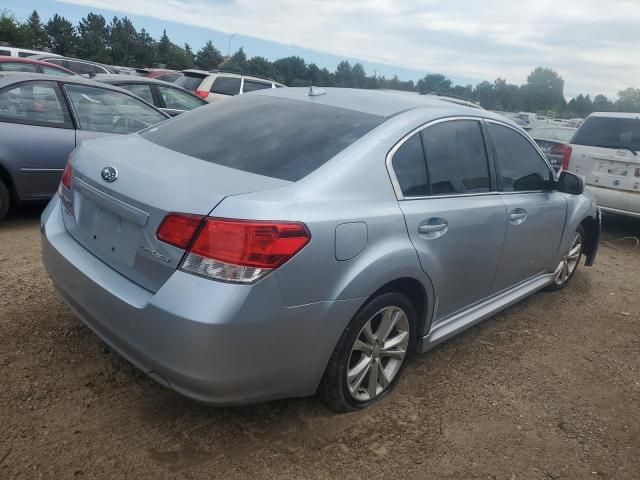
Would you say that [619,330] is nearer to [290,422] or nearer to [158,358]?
[290,422]

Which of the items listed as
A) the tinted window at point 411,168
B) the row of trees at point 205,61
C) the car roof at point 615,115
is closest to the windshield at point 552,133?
the car roof at point 615,115

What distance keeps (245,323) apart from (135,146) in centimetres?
129

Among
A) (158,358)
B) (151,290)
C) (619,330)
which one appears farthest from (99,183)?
(619,330)

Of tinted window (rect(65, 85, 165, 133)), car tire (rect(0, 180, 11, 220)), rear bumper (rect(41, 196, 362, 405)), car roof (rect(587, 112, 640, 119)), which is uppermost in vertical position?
car roof (rect(587, 112, 640, 119))

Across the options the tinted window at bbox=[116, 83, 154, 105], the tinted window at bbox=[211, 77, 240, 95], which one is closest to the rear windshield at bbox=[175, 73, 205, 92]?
the tinted window at bbox=[211, 77, 240, 95]

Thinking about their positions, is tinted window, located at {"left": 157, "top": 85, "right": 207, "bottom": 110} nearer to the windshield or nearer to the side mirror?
the side mirror

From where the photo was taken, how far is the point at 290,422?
281 centimetres

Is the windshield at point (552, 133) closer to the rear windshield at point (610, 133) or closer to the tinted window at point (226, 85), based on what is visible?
the rear windshield at point (610, 133)

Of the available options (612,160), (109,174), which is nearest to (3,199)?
(109,174)

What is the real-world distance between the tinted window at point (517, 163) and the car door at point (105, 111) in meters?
3.92

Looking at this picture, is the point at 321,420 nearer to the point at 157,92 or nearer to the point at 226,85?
the point at 157,92

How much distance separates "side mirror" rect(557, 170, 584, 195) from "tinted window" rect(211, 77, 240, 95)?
10161 millimetres

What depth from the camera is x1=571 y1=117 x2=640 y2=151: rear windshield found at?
7.28m

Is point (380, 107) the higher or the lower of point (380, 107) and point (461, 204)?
the higher
